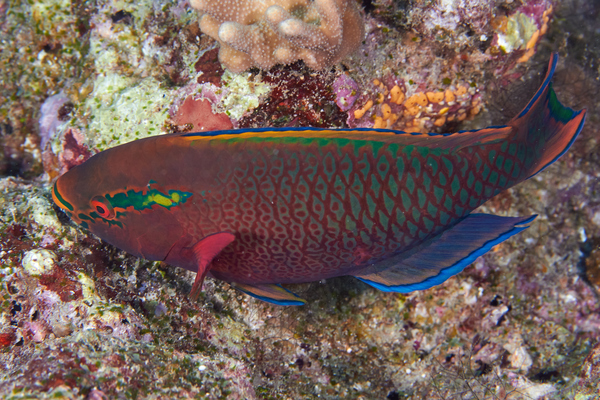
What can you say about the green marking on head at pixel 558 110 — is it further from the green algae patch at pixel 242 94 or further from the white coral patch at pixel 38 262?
the white coral patch at pixel 38 262

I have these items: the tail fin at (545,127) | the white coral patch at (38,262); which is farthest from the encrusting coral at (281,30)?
the white coral patch at (38,262)

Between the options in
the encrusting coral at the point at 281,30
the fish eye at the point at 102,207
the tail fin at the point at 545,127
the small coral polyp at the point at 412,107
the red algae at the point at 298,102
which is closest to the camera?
the fish eye at the point at 102,207

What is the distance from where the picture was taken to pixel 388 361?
3.47 meters

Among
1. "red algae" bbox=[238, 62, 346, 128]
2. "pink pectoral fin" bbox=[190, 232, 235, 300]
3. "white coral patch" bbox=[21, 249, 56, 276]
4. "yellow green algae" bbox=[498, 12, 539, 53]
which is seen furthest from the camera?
"yellow green algae" bbox=[498, 12, 539, 53]

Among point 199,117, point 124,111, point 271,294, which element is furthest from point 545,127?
point 124,111

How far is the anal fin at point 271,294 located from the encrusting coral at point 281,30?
1733 millimetres

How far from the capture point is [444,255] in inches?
98.3

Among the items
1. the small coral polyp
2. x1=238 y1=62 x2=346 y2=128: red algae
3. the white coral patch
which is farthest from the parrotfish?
the small coral polyp

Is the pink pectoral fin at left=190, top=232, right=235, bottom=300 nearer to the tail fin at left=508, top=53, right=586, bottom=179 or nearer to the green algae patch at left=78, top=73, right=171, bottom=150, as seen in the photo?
the green algae patch at left=78, top=73, right=171, bottom=150

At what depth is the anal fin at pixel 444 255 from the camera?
7.97 ft

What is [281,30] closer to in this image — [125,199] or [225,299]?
[125,199]

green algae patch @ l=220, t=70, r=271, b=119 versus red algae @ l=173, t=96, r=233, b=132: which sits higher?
green algae patch @ l=220, t=70, r=271, b=119

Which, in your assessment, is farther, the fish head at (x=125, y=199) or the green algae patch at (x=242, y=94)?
the green algae patch at (x=242, y=94)

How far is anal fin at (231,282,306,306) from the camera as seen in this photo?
2457mm
